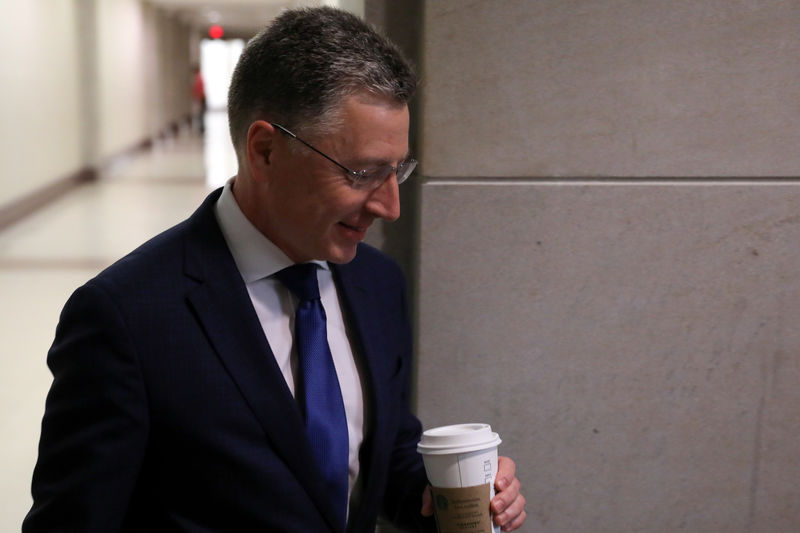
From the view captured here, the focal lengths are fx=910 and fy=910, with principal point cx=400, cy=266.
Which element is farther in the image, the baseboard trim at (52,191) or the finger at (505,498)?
the baseboard trim at (52,191)

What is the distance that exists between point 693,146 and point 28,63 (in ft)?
37.0

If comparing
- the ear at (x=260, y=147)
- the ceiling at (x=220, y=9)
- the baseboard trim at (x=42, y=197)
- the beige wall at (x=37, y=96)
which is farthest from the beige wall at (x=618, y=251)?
the ceiling at (x=220, y=9)

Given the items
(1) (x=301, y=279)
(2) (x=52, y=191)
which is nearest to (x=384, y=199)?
(1) (x=301, y=279)

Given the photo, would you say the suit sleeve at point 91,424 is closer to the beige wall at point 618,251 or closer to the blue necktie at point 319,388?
the blue necktie at point 319,388

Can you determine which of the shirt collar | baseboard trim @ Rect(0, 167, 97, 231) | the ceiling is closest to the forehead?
the shirt collar

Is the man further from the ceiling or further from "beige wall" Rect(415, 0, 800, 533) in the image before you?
the ceiling

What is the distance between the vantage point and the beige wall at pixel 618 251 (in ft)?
7.82

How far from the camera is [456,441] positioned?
153 cm

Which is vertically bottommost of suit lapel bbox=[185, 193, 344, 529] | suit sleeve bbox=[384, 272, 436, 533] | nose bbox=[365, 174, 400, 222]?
suit sleeve bbox=[384, 272, 436, 533]

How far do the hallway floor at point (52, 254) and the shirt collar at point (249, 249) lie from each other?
8.32 ft

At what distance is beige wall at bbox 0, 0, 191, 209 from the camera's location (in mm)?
11211

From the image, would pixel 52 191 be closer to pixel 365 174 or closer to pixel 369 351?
pixel 369 351

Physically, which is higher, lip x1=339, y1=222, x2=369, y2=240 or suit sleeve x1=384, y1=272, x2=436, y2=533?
lip x1=339, y1=222, x2=369, y2=240

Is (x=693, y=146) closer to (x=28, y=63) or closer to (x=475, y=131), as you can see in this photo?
(x=475, y=131)
